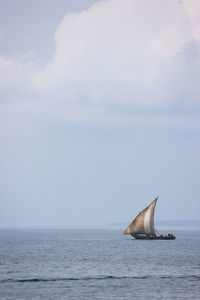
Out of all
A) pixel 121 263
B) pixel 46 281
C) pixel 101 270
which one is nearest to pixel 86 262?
pixel 121 263

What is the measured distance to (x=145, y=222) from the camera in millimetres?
140000

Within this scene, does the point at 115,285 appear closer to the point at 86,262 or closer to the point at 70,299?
the point at 70,299

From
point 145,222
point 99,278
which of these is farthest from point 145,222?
point 99,278

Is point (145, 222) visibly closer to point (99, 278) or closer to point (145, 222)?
point (145, 222)

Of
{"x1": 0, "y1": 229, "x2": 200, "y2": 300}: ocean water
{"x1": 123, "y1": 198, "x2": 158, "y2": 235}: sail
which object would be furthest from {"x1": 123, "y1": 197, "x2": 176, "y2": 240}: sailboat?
{"x1": 0, "y1": 229, "x2": 200, "y2": 300}: ocean water

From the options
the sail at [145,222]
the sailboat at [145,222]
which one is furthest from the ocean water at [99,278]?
the sailboat at [145,222]

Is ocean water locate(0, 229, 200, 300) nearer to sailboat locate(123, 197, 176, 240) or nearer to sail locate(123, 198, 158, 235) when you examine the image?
sail locate(123, 198, 158, 235)

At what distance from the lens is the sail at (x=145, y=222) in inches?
5404

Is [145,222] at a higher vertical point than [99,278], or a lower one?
higher

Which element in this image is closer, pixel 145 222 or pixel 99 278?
pixel 99 278

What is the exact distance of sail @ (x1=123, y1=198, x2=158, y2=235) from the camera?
450 ft

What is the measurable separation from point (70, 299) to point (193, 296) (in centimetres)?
1210

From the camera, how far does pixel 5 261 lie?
3322 inches

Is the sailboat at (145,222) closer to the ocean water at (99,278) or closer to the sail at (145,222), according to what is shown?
the sail at (145,222)
